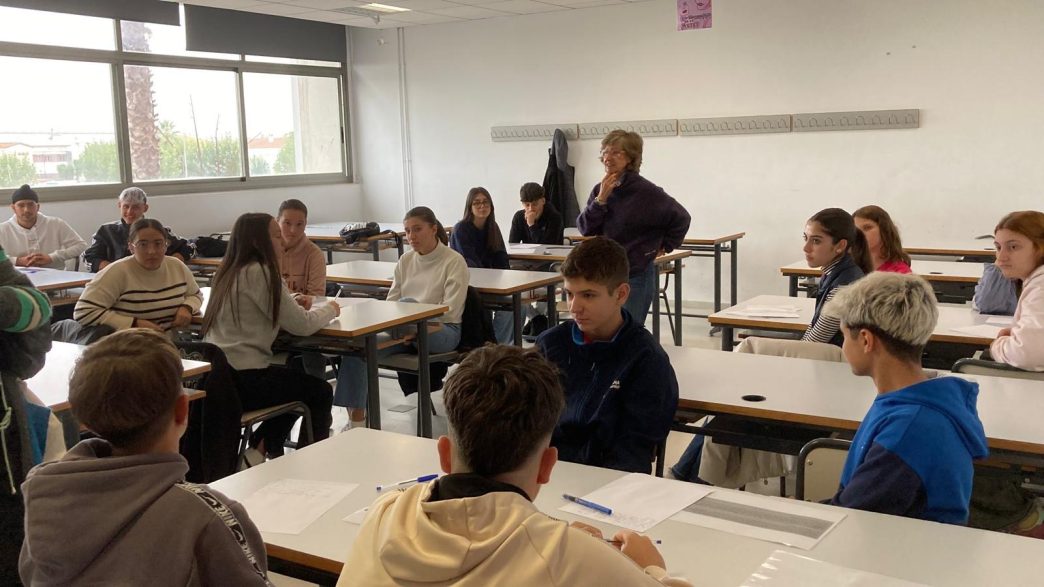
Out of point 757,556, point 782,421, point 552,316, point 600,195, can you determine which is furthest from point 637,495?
point 552,316

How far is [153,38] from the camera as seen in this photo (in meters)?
8.40

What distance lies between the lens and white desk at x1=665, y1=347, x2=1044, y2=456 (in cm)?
246

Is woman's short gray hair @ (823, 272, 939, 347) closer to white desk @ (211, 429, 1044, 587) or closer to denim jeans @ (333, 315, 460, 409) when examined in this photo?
white desk @ (211, 429, 1044, 587)

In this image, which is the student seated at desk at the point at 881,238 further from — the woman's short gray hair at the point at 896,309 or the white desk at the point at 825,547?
the white desk at the point at 825,547

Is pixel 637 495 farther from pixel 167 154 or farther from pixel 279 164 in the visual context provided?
pixel 279 164

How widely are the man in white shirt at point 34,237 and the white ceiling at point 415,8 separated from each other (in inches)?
96.8

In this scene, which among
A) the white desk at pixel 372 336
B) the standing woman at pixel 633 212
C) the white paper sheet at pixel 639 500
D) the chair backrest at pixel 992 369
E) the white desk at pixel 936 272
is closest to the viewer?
the white paper sheet at pixel 639 500

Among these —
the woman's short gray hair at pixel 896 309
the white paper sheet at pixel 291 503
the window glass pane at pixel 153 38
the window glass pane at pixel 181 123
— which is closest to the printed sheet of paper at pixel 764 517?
the woman's short gray hair at pixel 896 309

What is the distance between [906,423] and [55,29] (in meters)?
7.84

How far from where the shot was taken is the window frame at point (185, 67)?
7701 millimetres

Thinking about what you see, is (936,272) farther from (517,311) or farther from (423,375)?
(423,375)

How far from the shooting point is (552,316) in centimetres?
566

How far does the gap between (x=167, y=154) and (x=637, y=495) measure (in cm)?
783

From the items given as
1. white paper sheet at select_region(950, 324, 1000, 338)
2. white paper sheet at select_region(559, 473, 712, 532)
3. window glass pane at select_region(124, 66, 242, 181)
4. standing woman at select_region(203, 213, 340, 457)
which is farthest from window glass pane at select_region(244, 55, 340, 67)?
white paper sheet at select_region(559, 473, 712, 532)
